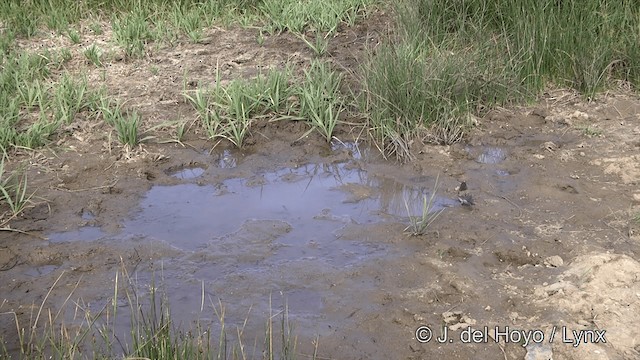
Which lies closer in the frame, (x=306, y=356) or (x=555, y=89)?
(x=306, y=356)

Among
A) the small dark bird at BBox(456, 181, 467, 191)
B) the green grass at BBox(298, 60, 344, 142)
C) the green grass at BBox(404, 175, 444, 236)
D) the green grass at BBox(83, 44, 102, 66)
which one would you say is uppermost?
the green grass at BBox(83, 44, 102, 66)

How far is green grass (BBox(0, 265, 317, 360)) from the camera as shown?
115 inches

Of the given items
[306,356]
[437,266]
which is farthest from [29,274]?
[437,266]

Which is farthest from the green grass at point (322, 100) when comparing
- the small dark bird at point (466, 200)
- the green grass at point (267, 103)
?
the small dark bird at point (466, 200)

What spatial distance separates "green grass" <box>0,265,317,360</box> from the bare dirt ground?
0.10 metres

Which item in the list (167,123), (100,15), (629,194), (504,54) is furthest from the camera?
(100,15)

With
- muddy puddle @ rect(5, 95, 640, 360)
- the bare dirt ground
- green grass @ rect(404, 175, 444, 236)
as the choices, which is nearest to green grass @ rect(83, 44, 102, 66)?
the bare dirt ground

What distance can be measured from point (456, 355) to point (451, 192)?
4.97 feet

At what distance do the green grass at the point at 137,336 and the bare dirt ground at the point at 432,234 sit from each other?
10cm

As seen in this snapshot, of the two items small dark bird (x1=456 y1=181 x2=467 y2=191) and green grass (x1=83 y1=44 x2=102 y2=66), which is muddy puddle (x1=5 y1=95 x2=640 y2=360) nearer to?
small dark bird (x1=456 y1=181 x2=467 y2=191)

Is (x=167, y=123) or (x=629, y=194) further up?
(x=167, y=123)

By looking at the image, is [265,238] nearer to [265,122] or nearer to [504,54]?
[265,122]

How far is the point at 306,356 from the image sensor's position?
3.23 meters

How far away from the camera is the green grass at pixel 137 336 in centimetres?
293
